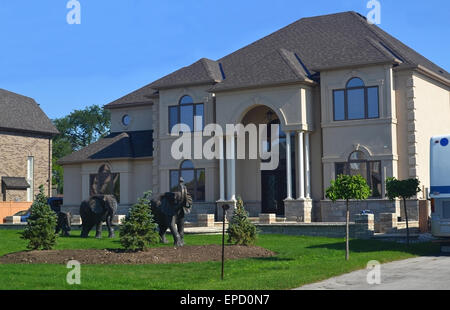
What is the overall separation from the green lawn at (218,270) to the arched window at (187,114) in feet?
48.8

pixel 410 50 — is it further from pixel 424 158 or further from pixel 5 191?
pixel 5 191

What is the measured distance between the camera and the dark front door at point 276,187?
115 ft

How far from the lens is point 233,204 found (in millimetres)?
33812

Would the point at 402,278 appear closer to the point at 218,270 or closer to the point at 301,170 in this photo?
the point at 218,270

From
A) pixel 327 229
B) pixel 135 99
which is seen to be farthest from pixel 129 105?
pixel 327 229

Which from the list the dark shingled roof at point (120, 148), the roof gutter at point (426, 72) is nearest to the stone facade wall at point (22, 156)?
the dark shingled roof at point (120, 148)

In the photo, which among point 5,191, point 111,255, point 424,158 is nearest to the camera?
point 111,255

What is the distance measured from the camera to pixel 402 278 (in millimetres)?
14227

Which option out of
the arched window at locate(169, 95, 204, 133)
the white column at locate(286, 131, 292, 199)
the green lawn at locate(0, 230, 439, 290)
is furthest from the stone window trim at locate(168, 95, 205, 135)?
the green lawn at locate(0, 230, 439, 290)

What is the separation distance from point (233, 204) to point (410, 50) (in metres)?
15.0

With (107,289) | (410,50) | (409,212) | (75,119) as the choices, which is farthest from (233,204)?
(75,119)

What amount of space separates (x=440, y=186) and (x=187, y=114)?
1928cm

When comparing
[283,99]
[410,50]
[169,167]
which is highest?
[410,50]

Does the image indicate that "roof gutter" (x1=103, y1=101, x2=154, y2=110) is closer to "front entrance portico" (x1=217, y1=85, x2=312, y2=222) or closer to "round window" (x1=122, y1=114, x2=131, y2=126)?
"round window" (x1=122, y1=114, x2=131, y2=126)
